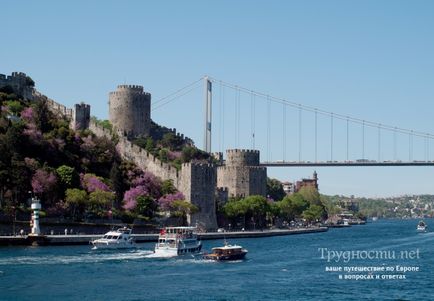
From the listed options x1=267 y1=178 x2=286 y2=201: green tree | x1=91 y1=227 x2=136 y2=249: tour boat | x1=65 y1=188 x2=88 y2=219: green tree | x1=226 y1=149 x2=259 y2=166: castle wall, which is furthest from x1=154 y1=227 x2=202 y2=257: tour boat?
x1=267 y1=178 x2=286 y2=201: green tree

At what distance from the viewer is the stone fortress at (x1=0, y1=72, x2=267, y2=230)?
197 feet

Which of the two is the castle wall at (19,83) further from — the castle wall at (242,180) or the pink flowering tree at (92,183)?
the castle wall at (242,180)

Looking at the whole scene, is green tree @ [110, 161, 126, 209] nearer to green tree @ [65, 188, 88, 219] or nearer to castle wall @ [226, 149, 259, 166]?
green tree @ [65, 188, 88, 219]

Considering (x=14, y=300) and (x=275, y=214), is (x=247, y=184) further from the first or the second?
(x=14, y=300)

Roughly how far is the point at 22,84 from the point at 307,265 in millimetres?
33536

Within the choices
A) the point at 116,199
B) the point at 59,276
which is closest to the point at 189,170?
the point at 116,199

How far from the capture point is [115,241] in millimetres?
43125

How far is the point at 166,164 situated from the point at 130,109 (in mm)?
11091

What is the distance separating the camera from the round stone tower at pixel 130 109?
72812mm

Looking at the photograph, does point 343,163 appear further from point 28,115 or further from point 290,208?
point 28,115

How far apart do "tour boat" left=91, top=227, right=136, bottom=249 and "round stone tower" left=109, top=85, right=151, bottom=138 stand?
2876 cm

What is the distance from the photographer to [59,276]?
98.3 ft

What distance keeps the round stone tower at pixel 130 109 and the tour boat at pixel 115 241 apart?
2876 centimetres

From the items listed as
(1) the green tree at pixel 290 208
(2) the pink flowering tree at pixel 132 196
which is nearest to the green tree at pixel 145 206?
(2) the pink flowering tree at pixel 132 196
